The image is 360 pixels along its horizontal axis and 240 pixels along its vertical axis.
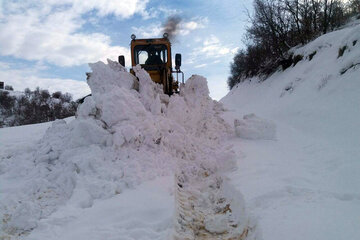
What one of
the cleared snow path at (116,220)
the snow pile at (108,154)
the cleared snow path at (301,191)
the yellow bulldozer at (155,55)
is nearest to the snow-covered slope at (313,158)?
the cleared snow path at (301,191)

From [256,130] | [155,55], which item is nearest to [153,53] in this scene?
[155,55]

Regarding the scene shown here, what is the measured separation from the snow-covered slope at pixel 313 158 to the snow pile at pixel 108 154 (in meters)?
→ 0.52

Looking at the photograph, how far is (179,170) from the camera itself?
525cm

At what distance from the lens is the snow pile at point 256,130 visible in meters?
7.27

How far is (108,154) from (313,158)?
375 cm

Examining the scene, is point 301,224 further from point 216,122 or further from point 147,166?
point 216,122

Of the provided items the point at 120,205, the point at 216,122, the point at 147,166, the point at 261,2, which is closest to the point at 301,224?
the point at 120,205

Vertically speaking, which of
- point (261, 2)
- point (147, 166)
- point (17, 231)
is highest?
point (261, 2)

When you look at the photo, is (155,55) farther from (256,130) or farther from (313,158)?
(313,158)

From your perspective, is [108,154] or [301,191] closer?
[301,191]

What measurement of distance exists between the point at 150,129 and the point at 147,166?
0.95 meters

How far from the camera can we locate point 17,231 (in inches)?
124

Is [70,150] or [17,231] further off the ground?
[70,150]

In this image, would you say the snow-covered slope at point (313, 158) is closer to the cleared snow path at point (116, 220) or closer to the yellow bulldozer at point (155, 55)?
the cleared snow path at point (116, 220)
